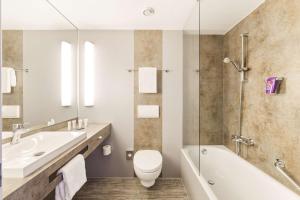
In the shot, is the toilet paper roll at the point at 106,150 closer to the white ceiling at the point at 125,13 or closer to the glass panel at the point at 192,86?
the glass panel at the point at 192,86

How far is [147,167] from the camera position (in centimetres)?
211

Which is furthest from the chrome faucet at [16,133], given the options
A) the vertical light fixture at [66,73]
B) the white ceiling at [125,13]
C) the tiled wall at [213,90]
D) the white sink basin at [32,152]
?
the tiled wall at [213,90]

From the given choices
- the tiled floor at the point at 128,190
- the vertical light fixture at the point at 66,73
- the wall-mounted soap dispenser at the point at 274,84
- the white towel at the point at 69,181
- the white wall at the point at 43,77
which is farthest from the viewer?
the vertical light fixture at the point at 66,73

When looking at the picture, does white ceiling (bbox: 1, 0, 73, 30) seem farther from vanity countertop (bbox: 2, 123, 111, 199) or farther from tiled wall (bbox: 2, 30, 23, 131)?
vanity countertop (bbox: 2, 123, 111, 199)

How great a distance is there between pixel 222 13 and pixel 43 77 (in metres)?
2.18

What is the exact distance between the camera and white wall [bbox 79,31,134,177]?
2.74 meters

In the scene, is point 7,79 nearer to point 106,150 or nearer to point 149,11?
point 106,150

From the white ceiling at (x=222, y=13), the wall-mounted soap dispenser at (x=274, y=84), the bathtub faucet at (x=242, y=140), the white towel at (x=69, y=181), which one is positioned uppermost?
the white ceiling at (x=222, y=13)

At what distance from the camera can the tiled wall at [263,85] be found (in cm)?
153

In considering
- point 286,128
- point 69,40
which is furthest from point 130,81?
point 286,128

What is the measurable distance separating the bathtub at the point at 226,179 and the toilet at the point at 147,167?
14.8 inches

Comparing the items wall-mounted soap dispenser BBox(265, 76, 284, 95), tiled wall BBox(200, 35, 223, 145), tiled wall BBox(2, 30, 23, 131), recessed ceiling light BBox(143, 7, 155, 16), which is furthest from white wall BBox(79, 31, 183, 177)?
wall-mounted soap dispenser BBox(265, 76, 284, 95)

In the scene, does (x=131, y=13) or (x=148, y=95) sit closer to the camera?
(x=131, y=13)

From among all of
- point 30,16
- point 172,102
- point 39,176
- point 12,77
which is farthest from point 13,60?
point 172,102
